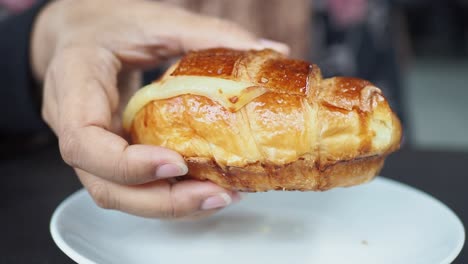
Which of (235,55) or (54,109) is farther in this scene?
(54,109)

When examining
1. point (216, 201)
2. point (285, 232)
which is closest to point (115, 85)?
point (216, 201)

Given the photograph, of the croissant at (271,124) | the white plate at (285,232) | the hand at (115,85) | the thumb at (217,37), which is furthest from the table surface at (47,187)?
the thumb at (217,37)

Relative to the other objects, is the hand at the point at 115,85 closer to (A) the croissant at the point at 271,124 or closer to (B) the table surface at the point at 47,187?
(A) the croissant at the point at 271,124

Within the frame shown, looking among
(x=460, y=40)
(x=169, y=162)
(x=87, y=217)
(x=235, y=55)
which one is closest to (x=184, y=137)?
(x=169, y=162)

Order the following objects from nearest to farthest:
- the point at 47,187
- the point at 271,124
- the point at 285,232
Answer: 1. the point at 271,124
2. the point at 285,232
3. the point at 47,187

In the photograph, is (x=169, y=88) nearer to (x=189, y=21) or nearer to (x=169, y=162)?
(x=169, y=162)

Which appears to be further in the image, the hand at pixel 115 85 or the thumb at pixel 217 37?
the thumb at pixel 217 37

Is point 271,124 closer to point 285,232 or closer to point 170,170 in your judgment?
point 170,170
